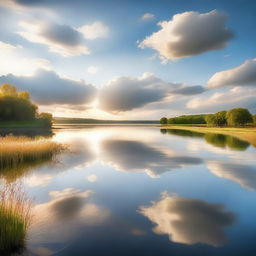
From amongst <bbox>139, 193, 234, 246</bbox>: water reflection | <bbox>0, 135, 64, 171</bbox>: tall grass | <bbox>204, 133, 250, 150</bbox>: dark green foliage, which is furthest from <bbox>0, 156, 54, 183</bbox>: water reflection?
<bbox>204, 133, 250, 150</bbox>: dark green foliage

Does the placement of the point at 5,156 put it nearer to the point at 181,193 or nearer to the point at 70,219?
the point at 70,219

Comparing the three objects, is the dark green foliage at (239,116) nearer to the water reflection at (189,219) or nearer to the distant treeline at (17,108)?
the distant treeline at (17,108)

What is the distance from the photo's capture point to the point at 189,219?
404 inches

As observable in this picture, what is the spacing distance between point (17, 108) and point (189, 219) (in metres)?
117

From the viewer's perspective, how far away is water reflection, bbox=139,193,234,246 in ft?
28.4

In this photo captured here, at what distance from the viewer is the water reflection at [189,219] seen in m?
8.65

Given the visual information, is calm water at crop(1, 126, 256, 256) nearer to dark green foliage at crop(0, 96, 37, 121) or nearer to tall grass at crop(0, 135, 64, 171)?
tall grass at crop(0, 135, 64, 171)

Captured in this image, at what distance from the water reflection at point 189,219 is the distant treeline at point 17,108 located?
366 feet

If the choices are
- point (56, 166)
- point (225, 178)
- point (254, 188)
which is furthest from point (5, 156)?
point (254, 188)

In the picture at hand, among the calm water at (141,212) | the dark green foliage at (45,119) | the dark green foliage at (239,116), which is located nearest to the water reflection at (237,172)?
the calm water at (141,212)

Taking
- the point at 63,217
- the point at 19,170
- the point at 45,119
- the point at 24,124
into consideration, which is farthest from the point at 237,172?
the point at 45,119

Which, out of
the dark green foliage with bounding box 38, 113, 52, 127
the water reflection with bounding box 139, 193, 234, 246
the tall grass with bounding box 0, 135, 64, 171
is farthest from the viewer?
the dark green foliage with bounding box 38, 113, 52, 127

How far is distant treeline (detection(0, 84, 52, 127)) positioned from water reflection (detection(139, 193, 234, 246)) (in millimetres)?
111653

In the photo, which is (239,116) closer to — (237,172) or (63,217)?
(237,172)
